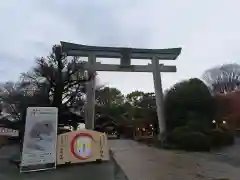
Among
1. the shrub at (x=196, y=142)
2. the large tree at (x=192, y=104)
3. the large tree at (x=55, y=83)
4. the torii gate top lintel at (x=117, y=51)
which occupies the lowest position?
the shrub at (x=196, y=142)

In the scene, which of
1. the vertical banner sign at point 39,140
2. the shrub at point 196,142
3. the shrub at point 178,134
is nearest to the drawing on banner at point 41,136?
the vertical banner sign at point 39,140

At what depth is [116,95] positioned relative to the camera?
4600 centimetres

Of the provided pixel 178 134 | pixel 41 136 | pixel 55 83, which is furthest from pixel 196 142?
pixel 55 83

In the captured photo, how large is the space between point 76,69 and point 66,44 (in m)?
1.85

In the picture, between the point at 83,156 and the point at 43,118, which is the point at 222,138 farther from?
the point at 43,118

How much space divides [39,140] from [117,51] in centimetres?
1185

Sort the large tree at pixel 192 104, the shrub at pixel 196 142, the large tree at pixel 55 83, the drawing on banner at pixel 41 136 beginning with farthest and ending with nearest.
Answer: the large tree at pixel 55 83
the large tree at pixel 192 104
the shrub at pixel 196 142
the drawing on banner at pixel 41 136

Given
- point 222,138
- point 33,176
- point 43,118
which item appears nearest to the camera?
point 33,176

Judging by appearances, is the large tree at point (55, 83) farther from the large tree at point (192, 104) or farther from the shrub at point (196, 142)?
the shrub at point (196, 142)

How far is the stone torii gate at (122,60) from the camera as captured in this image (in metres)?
19.7

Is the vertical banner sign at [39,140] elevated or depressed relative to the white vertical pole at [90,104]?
depressed

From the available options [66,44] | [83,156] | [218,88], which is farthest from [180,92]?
[218,88]

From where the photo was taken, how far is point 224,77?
4197 cm

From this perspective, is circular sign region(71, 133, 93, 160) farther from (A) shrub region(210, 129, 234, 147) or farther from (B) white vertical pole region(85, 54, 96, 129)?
(A) shrub region(210, 129, 234, 147)
